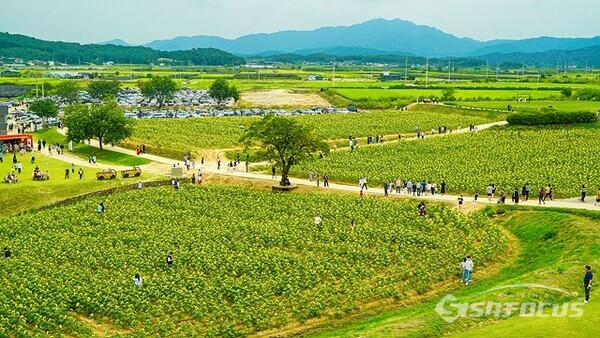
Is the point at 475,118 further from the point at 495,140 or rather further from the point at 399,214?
the point at 399,214

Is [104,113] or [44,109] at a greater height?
[104,113]

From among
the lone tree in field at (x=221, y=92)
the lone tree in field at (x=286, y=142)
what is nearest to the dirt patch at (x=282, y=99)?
the lone tree in field at (x=221, y=92)

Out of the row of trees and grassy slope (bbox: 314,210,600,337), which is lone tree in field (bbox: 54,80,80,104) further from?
grassy slope (bbox: 314,210,600,337)

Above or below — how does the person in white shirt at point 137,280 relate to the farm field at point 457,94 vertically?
below

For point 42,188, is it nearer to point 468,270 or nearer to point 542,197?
point 468,270

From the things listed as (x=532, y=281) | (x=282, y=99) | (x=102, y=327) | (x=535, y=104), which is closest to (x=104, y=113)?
(x=102, y=327)

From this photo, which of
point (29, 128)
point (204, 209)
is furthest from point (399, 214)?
point (29, 128)

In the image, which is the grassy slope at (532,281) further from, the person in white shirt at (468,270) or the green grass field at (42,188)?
the green grass field at (42,188)
